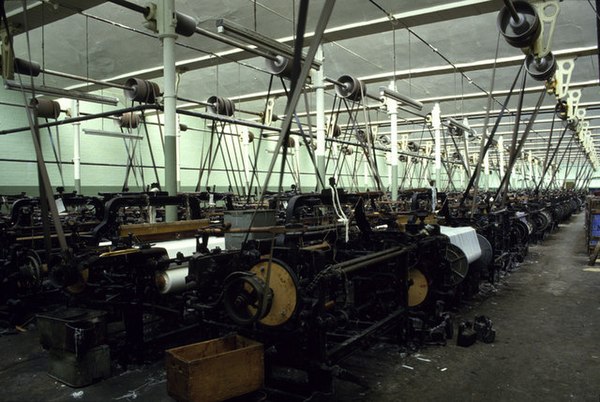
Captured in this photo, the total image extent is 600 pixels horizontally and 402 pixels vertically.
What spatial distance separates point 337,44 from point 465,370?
23.8ft

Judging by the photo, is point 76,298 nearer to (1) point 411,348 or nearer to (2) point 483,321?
(1) point 411,348

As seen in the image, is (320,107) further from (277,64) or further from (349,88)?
(277,64)

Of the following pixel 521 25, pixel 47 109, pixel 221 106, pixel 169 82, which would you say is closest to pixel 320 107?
pixel 221 106

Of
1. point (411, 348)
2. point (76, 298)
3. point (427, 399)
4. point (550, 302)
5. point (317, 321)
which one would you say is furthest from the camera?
point (550, 302)

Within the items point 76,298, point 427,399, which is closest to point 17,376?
point 76,298

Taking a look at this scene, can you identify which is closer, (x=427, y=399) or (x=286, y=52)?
(x=427, y=399)

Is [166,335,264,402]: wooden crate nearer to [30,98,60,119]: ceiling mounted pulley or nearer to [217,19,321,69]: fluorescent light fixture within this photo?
[217,19,321,69]: fluorescent light fixture

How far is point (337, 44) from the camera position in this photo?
891 cm

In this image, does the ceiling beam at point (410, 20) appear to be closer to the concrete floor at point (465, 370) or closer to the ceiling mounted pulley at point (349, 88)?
the ceiling mounted pulley at point (349, 88)

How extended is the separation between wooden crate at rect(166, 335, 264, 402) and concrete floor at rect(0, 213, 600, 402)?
0.47 metres

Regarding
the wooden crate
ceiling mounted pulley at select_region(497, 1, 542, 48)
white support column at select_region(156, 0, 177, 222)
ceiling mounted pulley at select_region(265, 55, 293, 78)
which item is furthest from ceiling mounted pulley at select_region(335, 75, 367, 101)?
the wooden crate

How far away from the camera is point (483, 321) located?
3.82 metres

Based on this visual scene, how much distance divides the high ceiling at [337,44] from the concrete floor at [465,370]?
3497 millimetres

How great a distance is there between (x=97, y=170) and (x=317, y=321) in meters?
11.0
